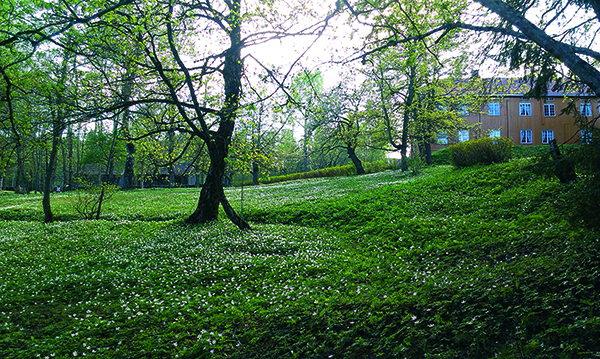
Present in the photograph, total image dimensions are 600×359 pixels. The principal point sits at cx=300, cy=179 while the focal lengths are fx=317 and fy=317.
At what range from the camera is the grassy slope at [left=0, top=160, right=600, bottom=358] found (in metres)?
3.96

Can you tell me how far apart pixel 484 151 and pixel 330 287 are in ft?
45.3

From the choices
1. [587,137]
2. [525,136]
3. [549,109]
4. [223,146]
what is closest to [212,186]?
[223,146]

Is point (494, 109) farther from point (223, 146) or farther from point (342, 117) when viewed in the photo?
point (223, 146)

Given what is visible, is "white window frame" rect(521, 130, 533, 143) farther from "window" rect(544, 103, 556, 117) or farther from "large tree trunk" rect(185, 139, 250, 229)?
"large tree trunk" rect(185, 139, 250, 229)

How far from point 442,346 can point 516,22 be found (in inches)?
256

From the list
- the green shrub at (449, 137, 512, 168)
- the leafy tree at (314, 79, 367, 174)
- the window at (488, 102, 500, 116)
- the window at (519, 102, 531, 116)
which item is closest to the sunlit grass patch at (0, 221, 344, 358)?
the green shrub at (449, 137, 512, 168)

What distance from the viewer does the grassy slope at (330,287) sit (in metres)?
3.96

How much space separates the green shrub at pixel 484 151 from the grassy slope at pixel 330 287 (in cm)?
529

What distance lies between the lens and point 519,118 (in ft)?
132

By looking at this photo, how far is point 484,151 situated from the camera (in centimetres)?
1617

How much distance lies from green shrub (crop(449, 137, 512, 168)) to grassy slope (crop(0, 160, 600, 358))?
529 centimetres

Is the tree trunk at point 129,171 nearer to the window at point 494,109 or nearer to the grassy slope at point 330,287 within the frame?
the grassy slope at point 330,287

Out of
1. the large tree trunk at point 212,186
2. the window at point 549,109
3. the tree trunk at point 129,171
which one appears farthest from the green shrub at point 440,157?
the tree trunk at point 129,171

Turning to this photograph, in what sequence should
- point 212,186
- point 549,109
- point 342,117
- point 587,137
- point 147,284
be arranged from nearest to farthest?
point 587,137 < point 147,284 < point 212,186 < point 342,117 < point 549,109
